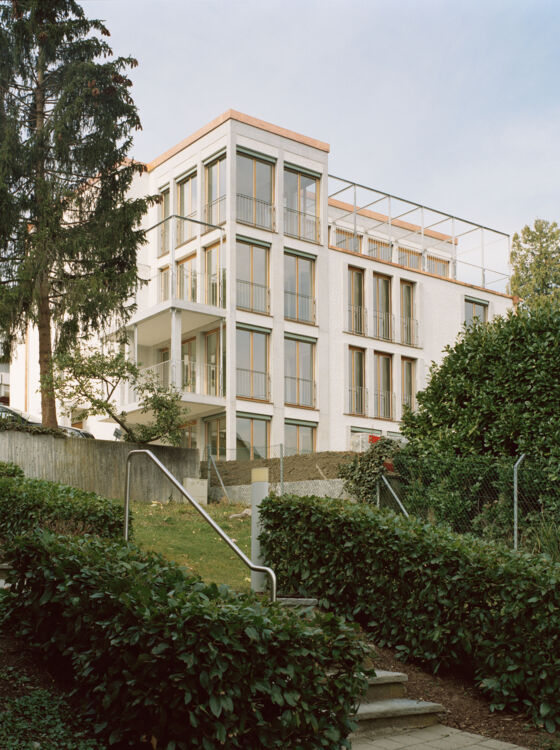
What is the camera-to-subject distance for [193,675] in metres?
4.54

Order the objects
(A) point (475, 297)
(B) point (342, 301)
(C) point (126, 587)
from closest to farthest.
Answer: (C) point (126, 587) < (B) point (342, 301) < (A) point (475, 297)

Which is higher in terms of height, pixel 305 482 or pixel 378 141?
pixel 378 141

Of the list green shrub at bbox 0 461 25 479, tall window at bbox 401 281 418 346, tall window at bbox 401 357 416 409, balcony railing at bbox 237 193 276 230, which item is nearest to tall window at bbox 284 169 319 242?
balcony railing at bbox 237 193 276 230

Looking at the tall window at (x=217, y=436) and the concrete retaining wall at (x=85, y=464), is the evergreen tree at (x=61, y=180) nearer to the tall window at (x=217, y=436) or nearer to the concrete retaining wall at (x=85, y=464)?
the concrete retaining wall at (x=85, y=464)

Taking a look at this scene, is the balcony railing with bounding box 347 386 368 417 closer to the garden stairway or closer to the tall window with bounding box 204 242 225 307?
the tall window with bounding box 204 242 225 307

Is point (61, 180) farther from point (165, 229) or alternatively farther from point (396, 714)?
point (396, 714)

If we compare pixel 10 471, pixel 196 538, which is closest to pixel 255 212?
pixel 196 538

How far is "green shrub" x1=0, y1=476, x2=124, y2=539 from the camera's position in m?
9.15

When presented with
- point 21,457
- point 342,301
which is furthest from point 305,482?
point 342,301

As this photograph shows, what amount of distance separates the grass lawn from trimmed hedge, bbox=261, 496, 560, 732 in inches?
46.6

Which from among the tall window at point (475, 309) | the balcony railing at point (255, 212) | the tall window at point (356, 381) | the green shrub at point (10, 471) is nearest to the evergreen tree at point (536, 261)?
the tall window at point (475, 309)

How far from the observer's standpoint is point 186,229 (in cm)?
2980

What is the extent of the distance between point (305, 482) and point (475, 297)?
61.0 ft

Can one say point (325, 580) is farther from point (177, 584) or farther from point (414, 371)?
point (414, 371)
